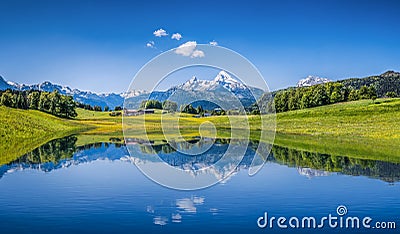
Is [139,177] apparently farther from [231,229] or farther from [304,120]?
[304,120]

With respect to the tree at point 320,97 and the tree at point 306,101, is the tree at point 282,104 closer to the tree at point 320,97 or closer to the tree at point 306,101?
the tree at point 306,101

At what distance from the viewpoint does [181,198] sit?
17.8 meters

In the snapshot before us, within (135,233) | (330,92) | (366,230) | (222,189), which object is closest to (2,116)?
(222,189)

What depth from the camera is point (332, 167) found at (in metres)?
26.8

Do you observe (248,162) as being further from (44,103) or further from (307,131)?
(44,103)

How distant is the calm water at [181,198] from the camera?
1380 cm

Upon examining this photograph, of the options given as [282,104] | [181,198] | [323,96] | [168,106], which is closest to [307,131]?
[168,106]

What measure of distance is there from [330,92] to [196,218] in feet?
382

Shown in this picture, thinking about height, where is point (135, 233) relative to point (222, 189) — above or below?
below

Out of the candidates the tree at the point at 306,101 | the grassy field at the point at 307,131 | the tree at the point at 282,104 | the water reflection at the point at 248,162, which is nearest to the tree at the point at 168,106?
the grassy field at the point at 307,131

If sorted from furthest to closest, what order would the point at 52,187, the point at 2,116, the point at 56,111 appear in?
the point at 56,111
the point at 2,116
the point at 52,187

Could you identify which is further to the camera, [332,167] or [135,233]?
[332,167]

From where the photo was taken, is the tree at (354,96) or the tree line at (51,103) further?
the tree at (354,96)

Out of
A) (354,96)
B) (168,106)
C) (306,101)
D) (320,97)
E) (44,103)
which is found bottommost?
(168,106)
